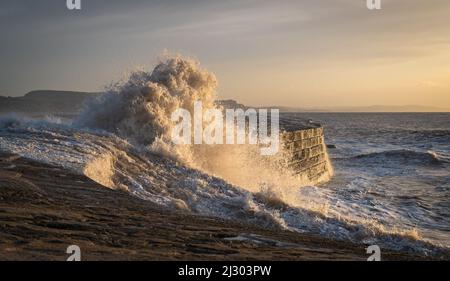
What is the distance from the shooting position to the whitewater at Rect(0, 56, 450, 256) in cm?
722

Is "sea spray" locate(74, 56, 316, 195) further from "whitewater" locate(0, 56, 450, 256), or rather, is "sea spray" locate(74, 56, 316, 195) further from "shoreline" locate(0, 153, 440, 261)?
"shoreline" locate(0, 153, 440, 261)

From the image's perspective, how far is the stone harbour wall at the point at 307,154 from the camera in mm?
16578

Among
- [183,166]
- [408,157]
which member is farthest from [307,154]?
[408,157]

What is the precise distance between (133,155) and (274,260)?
208 inches

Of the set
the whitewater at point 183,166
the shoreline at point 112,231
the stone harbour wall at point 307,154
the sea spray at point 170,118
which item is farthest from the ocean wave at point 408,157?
the shoreline at point 112,231

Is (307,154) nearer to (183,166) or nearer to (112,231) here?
(183,166)

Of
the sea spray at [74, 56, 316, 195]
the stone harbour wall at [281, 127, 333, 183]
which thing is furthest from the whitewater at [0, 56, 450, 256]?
the stone harbour wall at [281, 127, 333, 183]

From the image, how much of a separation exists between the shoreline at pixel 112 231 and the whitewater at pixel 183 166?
2.70 feet

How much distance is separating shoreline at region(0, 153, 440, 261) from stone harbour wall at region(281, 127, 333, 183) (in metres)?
10.4

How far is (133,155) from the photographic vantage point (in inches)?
357

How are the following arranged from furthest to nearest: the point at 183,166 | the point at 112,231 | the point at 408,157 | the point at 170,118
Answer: the point at 408,157 < the point at 170,118 < the point at 183,166 < the point at 112,231

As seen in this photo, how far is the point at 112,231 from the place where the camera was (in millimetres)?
4727

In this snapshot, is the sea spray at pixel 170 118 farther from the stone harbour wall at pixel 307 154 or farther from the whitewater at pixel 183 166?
the stone harbour wall at pixel 307 154

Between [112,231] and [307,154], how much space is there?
14.7 metres
